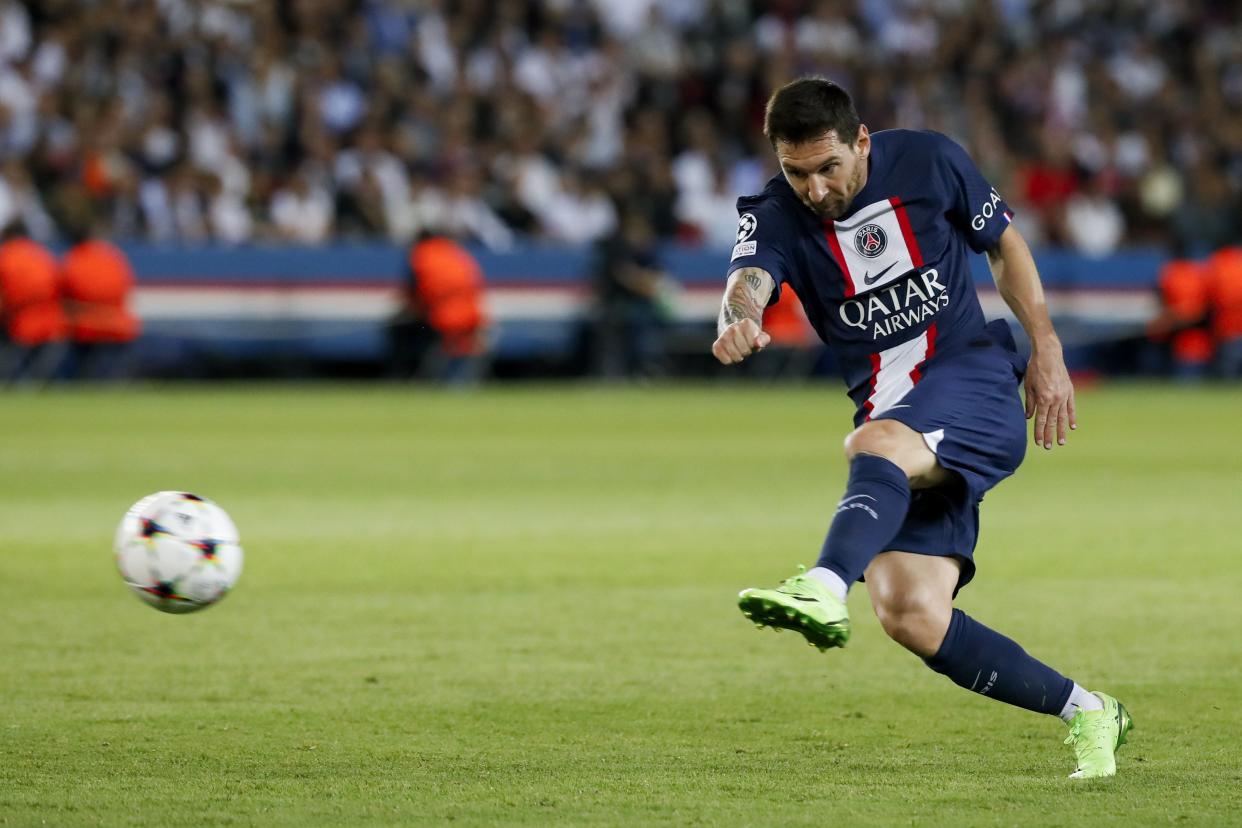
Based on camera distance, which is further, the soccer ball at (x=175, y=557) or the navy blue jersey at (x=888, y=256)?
the soccer ball at (x=175, y=557)

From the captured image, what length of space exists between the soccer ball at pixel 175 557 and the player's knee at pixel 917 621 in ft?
7.76

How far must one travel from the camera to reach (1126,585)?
30.1 feet

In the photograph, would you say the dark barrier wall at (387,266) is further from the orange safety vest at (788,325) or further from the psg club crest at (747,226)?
the psg club crest at (747,226)

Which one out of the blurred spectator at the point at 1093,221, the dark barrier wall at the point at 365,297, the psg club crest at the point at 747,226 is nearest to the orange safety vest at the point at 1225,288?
the dark barrier wall at the point at 365,297

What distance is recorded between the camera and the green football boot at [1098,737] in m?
5.19

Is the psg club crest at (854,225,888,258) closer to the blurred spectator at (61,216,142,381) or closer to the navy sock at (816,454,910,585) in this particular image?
the navy sock at (816,454,910,585)

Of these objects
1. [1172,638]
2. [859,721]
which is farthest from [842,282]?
[1172,638]

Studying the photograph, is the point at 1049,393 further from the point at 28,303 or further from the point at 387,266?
the point at 28,303

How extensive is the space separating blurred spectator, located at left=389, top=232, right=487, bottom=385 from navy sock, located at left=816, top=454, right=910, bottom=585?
17.5 m

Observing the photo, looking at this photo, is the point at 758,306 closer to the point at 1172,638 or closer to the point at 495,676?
the point at 495,676

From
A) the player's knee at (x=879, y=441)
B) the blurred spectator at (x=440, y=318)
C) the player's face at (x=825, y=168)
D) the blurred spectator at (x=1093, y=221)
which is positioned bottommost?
the blurred spectator at (x=440, y=318)

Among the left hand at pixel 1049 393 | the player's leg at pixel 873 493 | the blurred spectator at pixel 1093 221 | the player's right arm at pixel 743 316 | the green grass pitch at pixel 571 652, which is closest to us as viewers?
the player's leg at pixel 873 493

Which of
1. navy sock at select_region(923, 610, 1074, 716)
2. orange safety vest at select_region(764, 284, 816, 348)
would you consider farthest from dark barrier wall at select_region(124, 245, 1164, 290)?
navy sock at select_region(923, 610, 1074, 716)

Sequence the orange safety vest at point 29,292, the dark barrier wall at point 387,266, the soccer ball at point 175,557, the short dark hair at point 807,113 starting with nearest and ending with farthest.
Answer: the short dark hair at point 807,113, the soccer ball at point 175,557, the orange safety vest at point 29,292, the dark barrier wall at point 387,266
